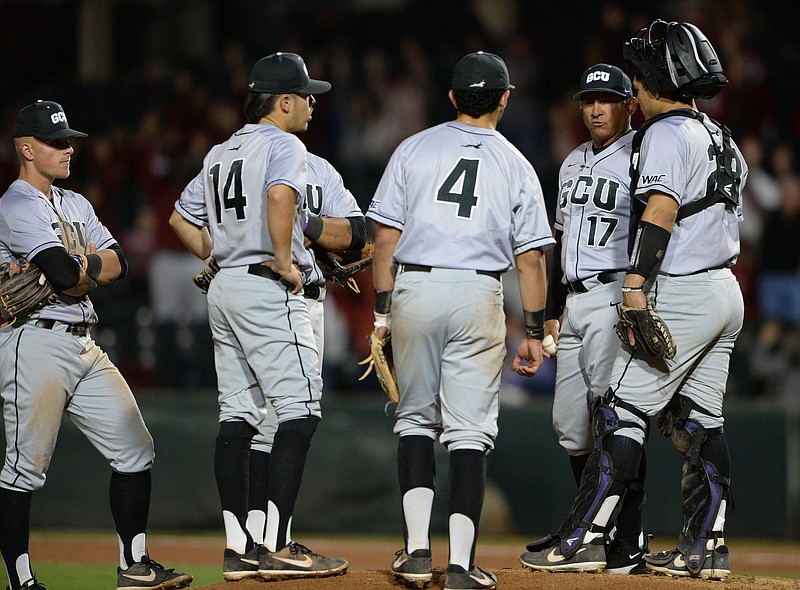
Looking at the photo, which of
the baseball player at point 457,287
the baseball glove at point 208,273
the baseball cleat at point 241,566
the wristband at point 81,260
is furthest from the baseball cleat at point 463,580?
the wristband at point 81,260

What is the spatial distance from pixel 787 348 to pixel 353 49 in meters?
6.84

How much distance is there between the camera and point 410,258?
479 centimetres

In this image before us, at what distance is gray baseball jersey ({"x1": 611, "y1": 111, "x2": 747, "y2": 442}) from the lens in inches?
196

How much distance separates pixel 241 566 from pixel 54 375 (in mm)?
1206

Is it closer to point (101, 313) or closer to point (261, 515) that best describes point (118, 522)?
point (261, 515)

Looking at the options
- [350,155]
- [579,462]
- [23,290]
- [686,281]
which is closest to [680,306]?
[686,281]

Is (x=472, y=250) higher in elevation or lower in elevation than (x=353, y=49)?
lower

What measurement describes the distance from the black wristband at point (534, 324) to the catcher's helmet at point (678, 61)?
1.21 m

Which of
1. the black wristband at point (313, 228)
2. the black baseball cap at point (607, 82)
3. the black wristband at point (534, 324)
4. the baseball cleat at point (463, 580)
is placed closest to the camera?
the baseball cleat at point (463, 580)

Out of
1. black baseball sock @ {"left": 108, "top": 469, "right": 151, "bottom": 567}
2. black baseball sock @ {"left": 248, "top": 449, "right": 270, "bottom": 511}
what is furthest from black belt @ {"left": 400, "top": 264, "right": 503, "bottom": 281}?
black baseball sock @ {"left": 108, "top": 469, "right": 151, "bottom": 567}

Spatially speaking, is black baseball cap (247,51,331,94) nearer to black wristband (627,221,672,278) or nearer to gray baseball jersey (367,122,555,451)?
gray baseball jersey (367,122,555,451)

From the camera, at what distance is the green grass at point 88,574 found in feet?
22.3

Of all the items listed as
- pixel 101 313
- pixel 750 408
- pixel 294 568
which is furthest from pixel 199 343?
pixel 294 568

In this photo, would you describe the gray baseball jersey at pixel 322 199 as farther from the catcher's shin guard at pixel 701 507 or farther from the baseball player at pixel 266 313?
the catcher's shin guard at pixel 701 507
